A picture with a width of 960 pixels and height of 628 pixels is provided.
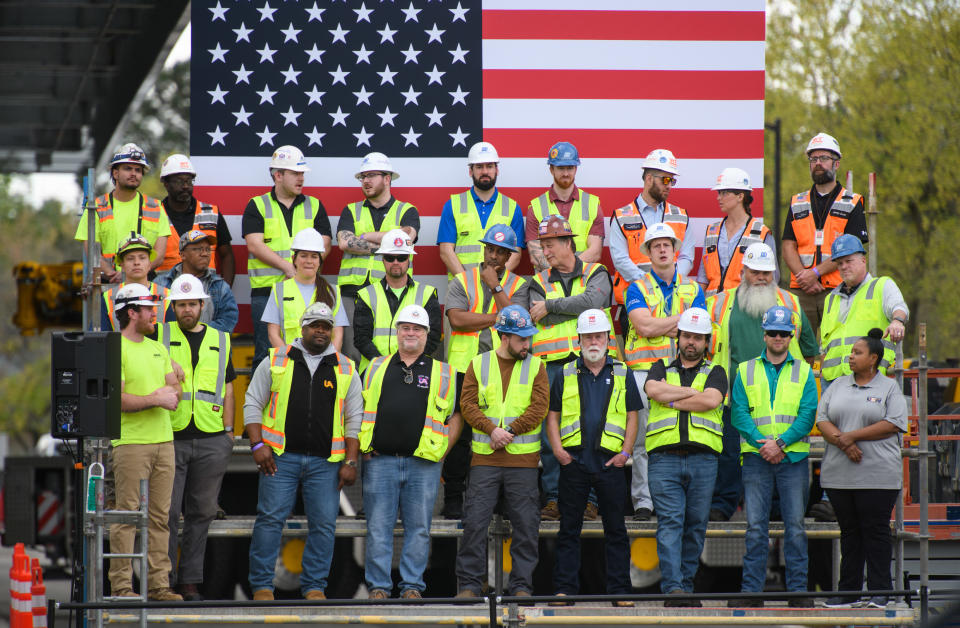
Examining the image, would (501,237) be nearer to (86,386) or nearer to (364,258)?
(364,258)

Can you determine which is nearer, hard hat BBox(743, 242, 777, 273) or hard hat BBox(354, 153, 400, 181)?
hard hat BBox(743, 242, 777, 273)

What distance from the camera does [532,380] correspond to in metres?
10.2

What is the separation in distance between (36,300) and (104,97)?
4.19 metres

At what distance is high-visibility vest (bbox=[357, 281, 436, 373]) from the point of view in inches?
423

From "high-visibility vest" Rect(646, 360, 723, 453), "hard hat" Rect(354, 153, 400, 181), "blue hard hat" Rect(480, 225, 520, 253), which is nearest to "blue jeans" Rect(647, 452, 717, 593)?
"high-visibility vest" Rect(646, 360, 723, 453)

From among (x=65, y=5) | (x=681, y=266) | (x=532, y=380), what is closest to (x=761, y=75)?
(x=681, y=266)

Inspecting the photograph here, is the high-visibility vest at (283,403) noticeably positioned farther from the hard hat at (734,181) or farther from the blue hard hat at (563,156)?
the hard hat at (734,181)

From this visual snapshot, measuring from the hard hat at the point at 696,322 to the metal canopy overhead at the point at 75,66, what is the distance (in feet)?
29.5

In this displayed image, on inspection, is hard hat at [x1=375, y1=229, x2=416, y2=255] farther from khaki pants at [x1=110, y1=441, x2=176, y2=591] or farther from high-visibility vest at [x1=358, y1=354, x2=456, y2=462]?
khaki pants at [x1=110, y1=441, x2=176, y2=591]

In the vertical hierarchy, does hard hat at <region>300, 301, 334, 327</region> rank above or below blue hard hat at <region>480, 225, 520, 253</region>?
below

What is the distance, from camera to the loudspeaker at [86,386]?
30.1ft

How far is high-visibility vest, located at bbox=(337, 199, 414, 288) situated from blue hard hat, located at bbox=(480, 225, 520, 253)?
1.02 meters

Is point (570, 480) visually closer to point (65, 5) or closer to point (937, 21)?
point (65, 5)

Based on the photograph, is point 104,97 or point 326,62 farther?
point 104,97
